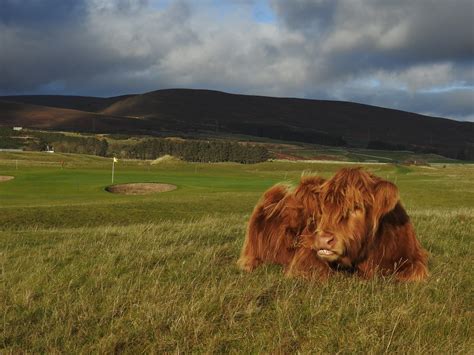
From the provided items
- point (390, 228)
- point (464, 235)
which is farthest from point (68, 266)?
point (464, 235)

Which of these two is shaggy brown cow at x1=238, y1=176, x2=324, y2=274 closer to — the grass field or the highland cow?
the highland cow

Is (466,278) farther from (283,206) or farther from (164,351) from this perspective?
(164,351)

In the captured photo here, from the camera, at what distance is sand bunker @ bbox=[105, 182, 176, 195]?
39.8 metres

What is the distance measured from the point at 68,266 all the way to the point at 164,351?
3849 millimetres

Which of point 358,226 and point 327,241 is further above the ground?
point 358,226

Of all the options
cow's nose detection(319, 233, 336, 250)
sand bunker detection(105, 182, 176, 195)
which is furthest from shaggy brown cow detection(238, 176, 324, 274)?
sand bunker detection(105, 182, 176, 195)

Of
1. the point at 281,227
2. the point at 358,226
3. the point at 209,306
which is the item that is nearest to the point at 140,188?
the point at 281,227

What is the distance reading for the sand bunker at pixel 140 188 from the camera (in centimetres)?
3978

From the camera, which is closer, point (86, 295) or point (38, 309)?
point (38, 309)

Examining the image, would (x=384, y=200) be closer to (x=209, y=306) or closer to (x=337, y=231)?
(x=337, y=231)

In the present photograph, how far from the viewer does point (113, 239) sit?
38.1 ft

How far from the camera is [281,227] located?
7.80m

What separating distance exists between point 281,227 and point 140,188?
3474 cm

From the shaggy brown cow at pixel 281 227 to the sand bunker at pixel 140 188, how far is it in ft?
105
